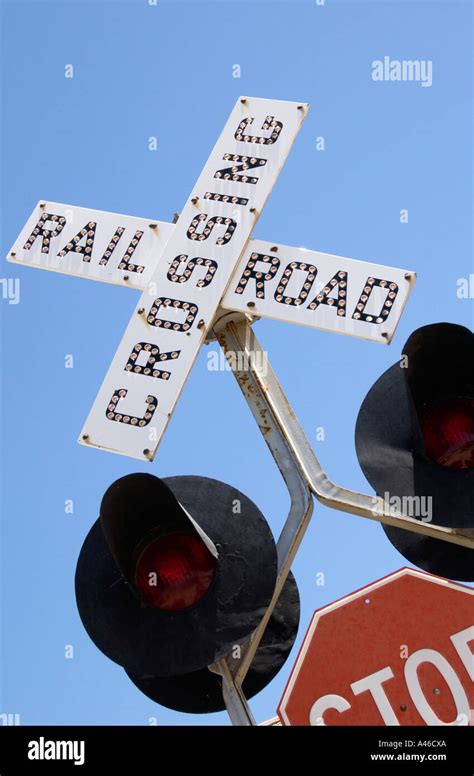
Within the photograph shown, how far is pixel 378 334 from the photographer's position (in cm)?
741

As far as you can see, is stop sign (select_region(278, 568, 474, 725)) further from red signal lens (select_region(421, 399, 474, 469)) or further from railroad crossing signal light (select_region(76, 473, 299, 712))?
red signal lens (select_region(421, 399, 474, 469))

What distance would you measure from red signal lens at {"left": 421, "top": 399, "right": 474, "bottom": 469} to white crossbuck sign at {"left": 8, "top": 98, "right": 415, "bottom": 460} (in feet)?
1.83

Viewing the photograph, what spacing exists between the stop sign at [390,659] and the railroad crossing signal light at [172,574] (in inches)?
26.3

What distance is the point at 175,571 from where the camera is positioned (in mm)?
6801

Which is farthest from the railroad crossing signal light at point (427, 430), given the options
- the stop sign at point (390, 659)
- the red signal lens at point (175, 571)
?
the red signal lens at point (175, 571)

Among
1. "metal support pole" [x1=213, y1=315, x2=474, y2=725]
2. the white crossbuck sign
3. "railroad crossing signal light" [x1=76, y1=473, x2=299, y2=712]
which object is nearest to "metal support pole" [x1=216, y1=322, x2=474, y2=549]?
"metal support pole" [x1=213, y1=315, x2=474, y2=725]

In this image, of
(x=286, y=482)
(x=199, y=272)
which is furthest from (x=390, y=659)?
(x=199, y=272)

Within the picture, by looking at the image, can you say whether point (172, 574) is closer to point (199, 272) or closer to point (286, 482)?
point (286, 482)

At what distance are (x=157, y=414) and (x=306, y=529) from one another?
1.10m

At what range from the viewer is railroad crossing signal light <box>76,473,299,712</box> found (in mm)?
6547
